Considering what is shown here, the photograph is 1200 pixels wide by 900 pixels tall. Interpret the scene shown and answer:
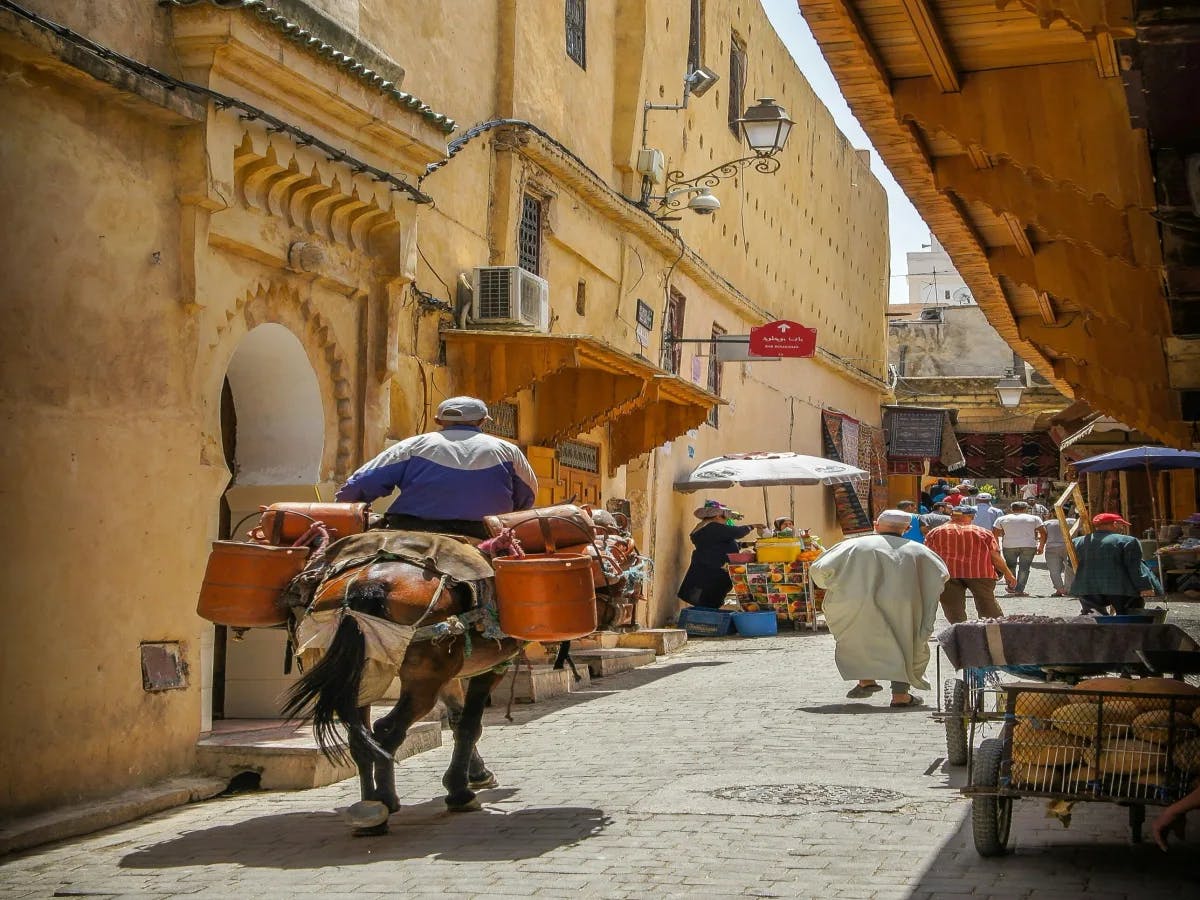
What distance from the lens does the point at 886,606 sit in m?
11.8

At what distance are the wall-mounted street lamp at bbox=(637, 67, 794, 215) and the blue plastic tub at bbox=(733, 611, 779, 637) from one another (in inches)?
194

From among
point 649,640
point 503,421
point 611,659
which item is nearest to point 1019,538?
point 649,640

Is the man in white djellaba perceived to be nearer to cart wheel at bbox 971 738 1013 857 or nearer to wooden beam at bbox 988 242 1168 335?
wooden beam at bbox 988 242 1168 335

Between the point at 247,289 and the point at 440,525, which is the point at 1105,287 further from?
the point at 247,289

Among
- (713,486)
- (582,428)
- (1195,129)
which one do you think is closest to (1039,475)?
(713,486)

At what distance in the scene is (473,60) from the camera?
46.8ft

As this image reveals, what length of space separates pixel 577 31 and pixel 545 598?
11194mm

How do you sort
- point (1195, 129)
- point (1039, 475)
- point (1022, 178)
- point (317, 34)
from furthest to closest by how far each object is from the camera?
1. point (1039, 475)
2. point (317, 34)
3. point (1022, 178)
4. point (1195, 129)

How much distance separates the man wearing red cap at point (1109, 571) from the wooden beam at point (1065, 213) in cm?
921

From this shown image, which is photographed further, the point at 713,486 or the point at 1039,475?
the point at 1039,475

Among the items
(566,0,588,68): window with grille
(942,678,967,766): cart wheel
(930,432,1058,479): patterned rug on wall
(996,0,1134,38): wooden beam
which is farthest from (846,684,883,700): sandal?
(930,432,1058,479): patterned rug on wall

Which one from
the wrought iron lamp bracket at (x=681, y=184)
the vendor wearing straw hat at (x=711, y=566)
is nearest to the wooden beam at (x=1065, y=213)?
the wrought iron lamp bracket at (x=681, y=184)

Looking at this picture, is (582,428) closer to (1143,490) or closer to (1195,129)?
(1195,129)

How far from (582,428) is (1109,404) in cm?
509
